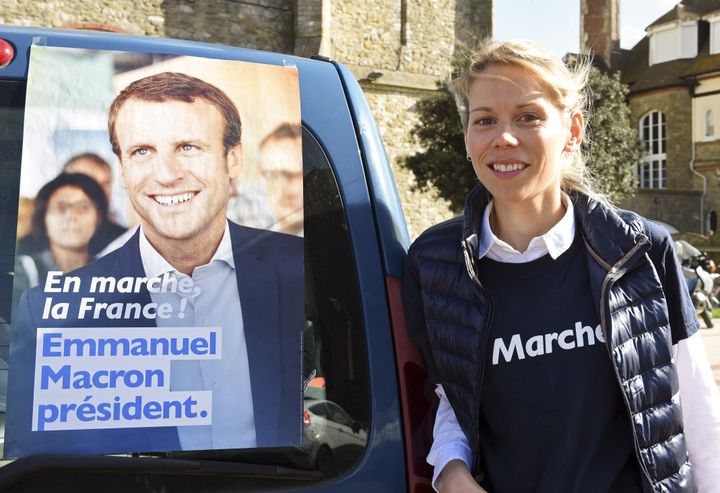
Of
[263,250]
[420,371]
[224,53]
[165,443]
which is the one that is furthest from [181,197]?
[420,371]

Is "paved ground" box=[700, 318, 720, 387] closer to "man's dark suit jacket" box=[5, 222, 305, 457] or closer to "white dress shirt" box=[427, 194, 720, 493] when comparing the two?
"white dress shirt" box=[427, 194, 720, 493]

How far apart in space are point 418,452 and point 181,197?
2.28 ft

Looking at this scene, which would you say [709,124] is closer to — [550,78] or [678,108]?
[678,108]

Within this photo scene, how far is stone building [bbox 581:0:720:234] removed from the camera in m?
36.5

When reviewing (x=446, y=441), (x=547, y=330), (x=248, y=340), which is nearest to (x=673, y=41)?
(x=547, y=330)

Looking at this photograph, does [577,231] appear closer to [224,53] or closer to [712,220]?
[224,53]

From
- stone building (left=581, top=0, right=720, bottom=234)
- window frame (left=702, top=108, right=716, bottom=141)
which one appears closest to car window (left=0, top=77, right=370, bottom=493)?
stone building (left=581, top=0, right=720, bottom=234)

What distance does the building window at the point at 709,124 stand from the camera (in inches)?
1454

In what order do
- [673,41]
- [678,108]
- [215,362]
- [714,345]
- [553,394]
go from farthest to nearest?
[673,41]
[678,108]
[714,345]
[553,394]
[215,362]

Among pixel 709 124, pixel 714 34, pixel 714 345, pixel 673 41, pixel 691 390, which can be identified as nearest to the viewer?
pixel 691 390

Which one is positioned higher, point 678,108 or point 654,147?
Result: point 678,108

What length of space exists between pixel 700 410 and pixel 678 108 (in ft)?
130

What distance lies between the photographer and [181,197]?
156 cm

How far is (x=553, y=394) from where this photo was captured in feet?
5.34
